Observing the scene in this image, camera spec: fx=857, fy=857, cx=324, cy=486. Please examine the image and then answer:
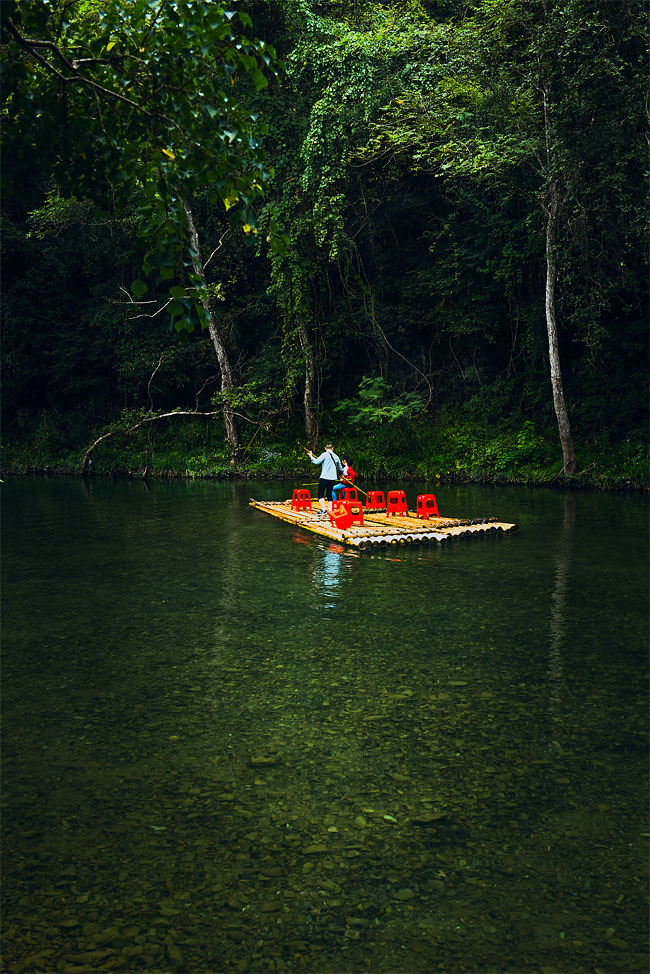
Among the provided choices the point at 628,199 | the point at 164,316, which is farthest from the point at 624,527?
the point at 164,316

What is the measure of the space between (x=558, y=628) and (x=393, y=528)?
6.68 m

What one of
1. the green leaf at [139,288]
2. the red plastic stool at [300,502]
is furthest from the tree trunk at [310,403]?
the green leaf at [139,288]

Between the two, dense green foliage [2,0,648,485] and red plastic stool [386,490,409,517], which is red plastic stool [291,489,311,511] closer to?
red plastic stool [386,490,409,517]

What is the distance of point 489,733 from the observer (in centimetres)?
526

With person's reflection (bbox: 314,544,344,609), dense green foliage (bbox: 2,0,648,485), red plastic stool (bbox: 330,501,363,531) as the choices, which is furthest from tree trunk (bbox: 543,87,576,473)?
person's reflection (bbox: 314,544,344,609)

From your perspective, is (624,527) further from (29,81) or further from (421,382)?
(421,382)

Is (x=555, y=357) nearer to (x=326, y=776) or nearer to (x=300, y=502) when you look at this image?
(x=300, y=502)

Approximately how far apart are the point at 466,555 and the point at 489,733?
719cm

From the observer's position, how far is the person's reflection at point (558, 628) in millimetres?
5781

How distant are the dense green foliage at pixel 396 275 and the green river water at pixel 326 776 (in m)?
7.87

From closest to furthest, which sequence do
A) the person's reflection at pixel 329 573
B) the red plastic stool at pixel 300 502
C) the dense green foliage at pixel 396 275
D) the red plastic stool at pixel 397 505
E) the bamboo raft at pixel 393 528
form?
the person's reflection at pixel 329 573, the bamboo raft at pixel 393 528, the red plastic stool at pixel 397 505, the red plastic stool at pixel 300 502, the dense green foliage at pixel 396 275

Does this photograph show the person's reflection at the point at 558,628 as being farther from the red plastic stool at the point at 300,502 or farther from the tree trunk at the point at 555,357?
the tree trunk at the point at 555,357

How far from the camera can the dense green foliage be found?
22344 millimetres

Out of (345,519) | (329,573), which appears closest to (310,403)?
(345,519)
